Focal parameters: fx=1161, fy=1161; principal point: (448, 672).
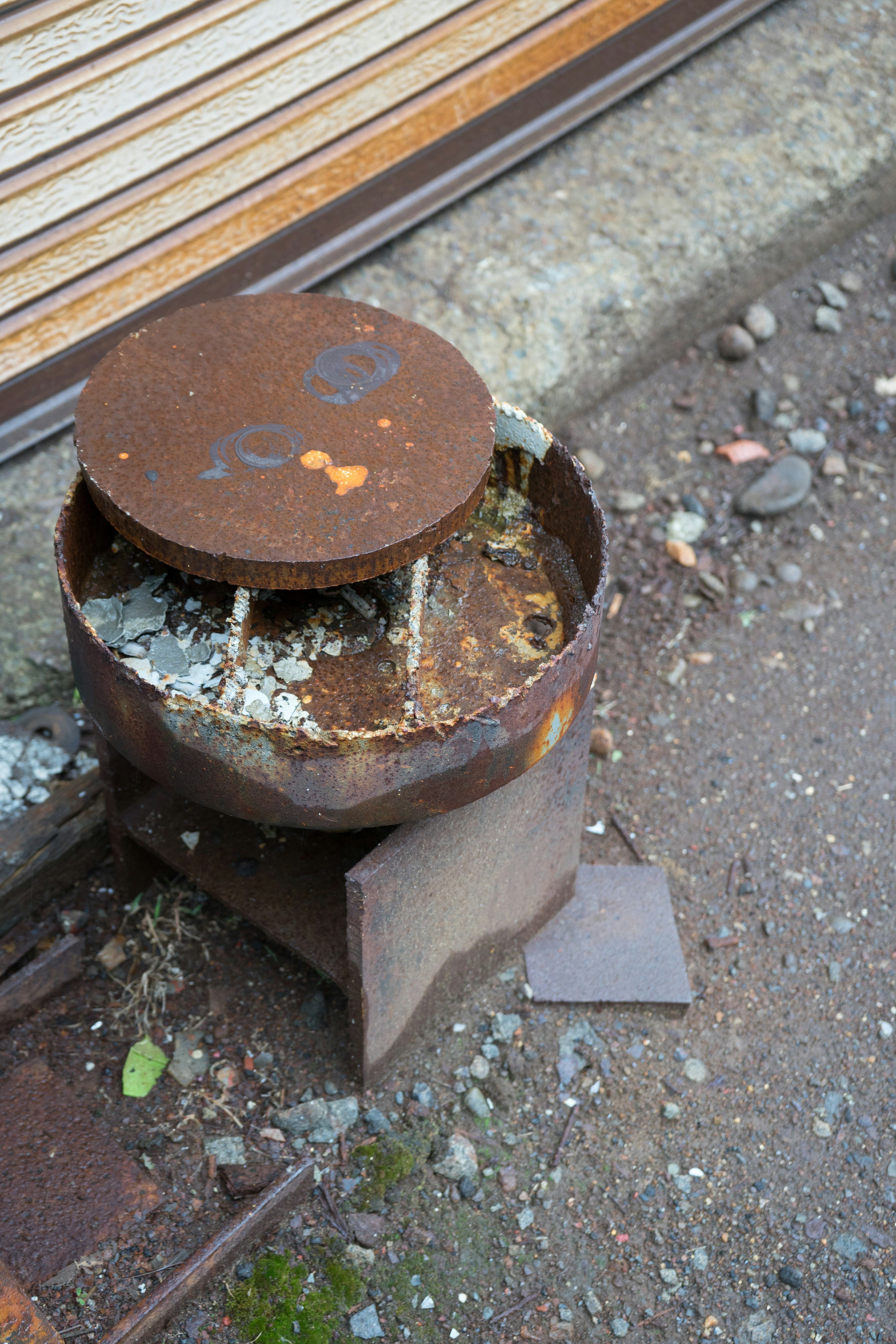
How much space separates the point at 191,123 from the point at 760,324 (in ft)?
7.26

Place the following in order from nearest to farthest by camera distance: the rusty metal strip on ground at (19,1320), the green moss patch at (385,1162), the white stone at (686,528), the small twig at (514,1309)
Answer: the rusty metal strip on ground at (19,1320)
the small twig at (514,1309)
the green moss patch at (385,1162)
the white stone at (686,528)

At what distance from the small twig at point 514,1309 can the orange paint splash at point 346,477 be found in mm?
1677

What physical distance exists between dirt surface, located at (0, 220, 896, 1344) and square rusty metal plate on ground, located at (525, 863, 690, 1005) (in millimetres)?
A: 53

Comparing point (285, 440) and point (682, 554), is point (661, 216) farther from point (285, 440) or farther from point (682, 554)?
point (285, 440)

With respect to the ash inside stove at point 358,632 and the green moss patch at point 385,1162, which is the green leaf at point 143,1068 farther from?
Answer: the ash inside stove at point 358,632

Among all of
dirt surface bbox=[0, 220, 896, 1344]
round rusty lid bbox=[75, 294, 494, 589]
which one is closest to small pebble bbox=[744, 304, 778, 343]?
dirt surface bbox=[0, 220, 896, 1344]

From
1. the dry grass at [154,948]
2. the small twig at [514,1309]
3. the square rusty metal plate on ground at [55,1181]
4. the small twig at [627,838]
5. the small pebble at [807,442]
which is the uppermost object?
the square rusty metal plate on ground at [55,1181]

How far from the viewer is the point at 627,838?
3211mm

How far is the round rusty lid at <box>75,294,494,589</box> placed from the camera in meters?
2.03

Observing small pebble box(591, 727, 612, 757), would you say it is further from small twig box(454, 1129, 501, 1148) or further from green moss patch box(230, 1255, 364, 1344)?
green moss patch box(230, 1255, 364, 1344)

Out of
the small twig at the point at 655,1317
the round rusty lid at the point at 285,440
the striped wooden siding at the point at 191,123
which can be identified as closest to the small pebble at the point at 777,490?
the striped wooden siding at the point at 191,123

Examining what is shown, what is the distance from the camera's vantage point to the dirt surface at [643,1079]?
2393 mm

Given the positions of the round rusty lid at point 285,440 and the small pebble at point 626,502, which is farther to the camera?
the small pebble at point 626,502

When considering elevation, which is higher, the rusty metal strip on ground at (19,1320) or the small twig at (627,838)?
the rusty metal strip on ground at (19,1320)
